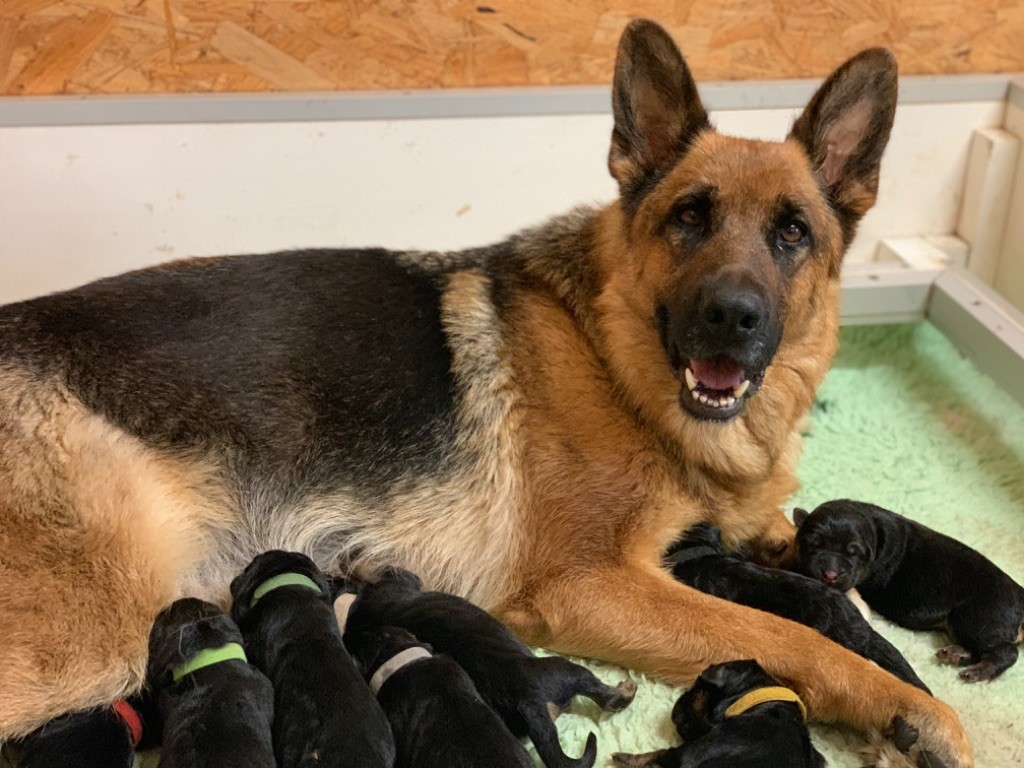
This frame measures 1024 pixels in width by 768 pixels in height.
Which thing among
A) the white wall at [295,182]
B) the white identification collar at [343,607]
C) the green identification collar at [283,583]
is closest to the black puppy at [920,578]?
the white identification collar at [343,607]

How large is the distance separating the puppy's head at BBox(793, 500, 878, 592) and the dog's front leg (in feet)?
1.11

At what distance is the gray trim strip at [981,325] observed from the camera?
3.82 meters

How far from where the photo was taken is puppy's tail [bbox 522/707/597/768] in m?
2.20

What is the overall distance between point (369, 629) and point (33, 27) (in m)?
3.14

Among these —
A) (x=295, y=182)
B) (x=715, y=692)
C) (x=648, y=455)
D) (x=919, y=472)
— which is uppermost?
(x=295, y=182)

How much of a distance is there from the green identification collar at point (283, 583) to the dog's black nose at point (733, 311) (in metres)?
1.27

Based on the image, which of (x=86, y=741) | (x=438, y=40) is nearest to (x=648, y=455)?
(x=86, y=741)

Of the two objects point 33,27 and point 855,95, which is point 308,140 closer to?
point 33,27

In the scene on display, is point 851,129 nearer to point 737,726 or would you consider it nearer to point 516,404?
point 516,404

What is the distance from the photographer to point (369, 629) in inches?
101

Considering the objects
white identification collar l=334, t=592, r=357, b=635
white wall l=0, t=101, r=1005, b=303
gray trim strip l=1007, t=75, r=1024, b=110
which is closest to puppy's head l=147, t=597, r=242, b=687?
white identification collar l=334, t=592, r=357, b=635

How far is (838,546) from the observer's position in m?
2.87

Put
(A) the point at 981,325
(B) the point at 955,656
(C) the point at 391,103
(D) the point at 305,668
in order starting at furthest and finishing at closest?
(C) the point at 391,103 < (A) the point at 981,325 < (B) the point at 955,656 < (D) the point at 305,668

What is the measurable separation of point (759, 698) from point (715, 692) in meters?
0.12
